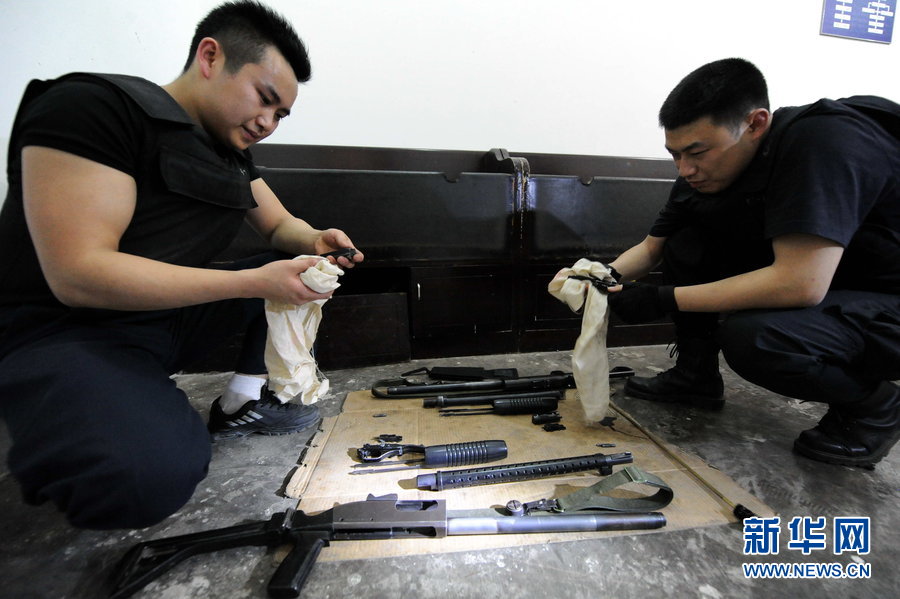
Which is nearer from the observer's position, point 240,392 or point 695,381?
point 240,392

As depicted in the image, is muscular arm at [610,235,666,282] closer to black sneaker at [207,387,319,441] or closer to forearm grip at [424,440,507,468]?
forearm grip at [424,440,507,468]

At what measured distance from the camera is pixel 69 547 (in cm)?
69

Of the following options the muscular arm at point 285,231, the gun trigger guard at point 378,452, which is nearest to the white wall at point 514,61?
the muscular arm at point 285,231

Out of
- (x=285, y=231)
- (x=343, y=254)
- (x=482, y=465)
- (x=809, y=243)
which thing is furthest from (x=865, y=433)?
(x=285, y=231)

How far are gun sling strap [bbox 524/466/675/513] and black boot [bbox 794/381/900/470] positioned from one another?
49cm

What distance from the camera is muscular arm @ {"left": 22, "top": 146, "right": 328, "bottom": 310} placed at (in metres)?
0.59

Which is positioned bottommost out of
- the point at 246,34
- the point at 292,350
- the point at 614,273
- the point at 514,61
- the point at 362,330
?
the point at 362,330

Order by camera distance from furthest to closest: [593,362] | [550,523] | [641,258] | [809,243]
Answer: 1. [641,258]
2. [593,362]
3. [809,243]
4. [550,523]

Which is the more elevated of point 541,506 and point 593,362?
point 593,362

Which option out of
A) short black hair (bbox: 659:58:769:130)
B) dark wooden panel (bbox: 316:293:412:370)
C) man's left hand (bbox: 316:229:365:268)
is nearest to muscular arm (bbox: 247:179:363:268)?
man's left hand (bbox: 316:229:365:268)

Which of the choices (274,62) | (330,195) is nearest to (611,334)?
(330,195)

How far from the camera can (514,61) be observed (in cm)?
185

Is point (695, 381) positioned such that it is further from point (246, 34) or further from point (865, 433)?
point (246, 34)

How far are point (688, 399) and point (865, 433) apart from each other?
0.38 meters
